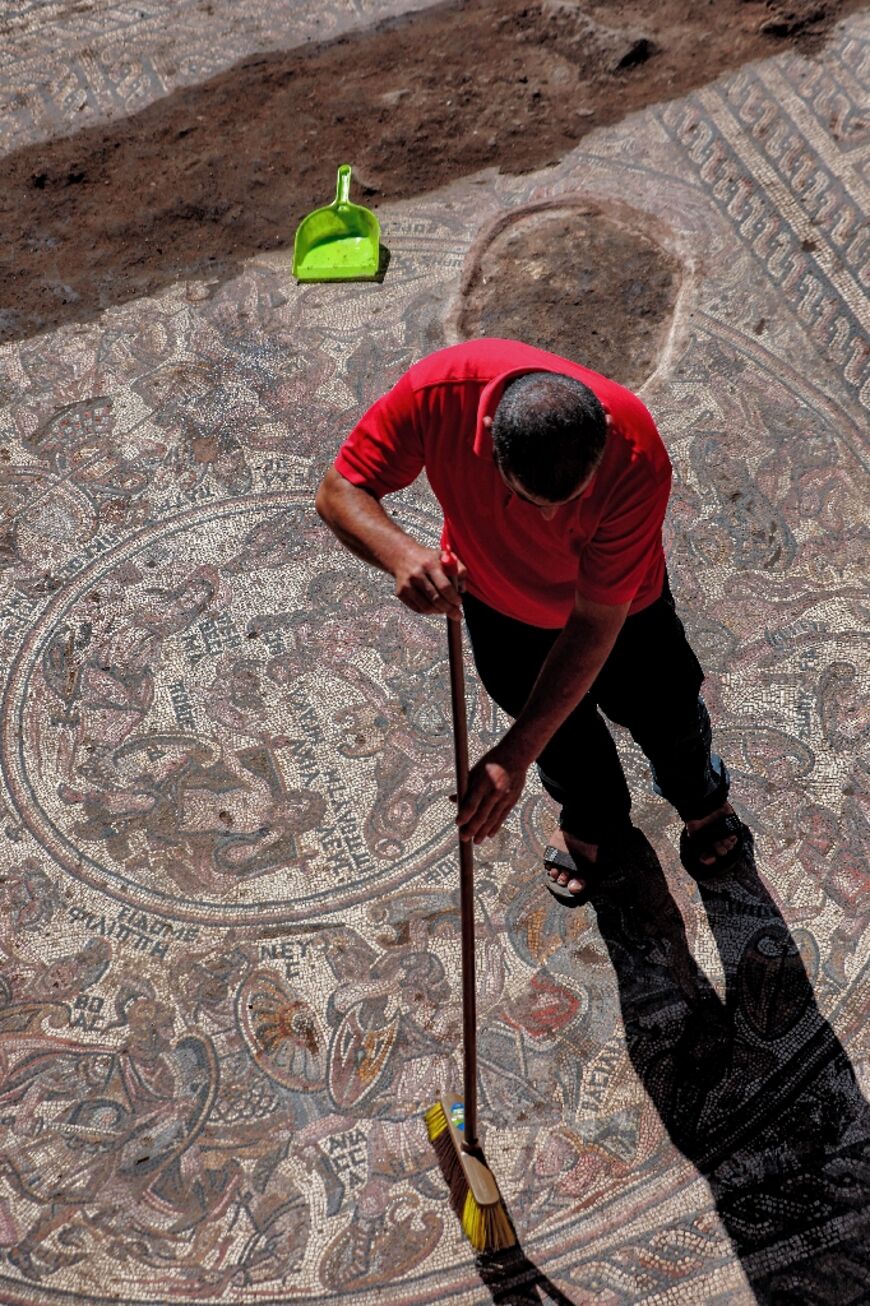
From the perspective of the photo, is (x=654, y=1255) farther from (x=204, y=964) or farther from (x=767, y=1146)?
(x=204, y=964)

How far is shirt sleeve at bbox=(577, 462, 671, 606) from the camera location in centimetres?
241

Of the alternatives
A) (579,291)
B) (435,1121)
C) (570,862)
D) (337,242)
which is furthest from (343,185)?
(435,1121)

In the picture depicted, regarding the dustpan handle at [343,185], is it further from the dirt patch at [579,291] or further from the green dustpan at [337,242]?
the dirt patch at [579,291]

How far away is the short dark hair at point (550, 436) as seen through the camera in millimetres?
2242

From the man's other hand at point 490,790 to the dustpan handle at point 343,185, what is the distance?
3.46 metres

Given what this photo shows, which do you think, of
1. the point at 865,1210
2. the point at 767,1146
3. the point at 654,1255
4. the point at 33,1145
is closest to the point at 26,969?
the point at 33,1145

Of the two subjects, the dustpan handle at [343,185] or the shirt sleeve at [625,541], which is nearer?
the shirt sleeve at [625,541]

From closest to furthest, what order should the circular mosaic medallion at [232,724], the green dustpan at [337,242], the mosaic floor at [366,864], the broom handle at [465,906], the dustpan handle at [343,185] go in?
the broom handle at [465,906]
the mosaic floor at [366,864]
the circular mosaic medallion at [232,724]
the green dustpan at [337,242]
the dustpan handle at [343,185]

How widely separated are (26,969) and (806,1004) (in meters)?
2.16

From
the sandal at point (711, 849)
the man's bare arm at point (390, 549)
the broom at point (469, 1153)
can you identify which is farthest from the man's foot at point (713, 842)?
the man's bare arm at point (390, 549)

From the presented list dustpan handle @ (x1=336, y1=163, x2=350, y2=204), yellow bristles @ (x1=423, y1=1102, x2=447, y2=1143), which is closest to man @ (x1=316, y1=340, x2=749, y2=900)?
yellow bristles @ (x1=423, y1=1102, x2=447, y2=1143)

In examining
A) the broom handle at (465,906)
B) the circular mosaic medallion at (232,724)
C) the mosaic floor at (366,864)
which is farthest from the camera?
the circular mosaic medallion at (232,724)

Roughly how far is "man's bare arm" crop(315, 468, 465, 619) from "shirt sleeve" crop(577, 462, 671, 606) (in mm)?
265

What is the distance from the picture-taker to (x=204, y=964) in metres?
3.47
